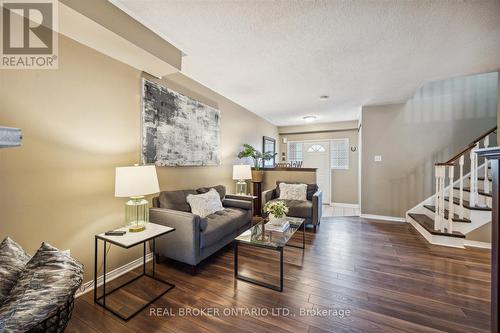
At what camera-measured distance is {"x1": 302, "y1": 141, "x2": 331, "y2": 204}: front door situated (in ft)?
20.0

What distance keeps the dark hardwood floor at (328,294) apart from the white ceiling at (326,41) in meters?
2.53

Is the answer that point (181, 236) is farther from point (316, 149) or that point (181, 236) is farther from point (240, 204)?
point (316, 149)

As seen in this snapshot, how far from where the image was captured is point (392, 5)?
5.51 ft

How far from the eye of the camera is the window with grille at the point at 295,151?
263 inches

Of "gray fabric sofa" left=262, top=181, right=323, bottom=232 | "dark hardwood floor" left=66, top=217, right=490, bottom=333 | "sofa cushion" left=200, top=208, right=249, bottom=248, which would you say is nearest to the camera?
"dark hardwood floor" left=66, top=217, right=490, bottom=333

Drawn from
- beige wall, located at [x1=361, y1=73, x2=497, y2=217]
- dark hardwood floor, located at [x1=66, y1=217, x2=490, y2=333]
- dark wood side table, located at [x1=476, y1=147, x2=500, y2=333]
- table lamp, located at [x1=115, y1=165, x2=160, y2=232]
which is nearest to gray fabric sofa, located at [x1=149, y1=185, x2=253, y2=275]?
Result: dark hardwood floor, located at [x1=66, y1=217, x2=490, y2=333]

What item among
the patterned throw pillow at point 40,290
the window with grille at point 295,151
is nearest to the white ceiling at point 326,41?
the patterned throw pillow at point 40,290

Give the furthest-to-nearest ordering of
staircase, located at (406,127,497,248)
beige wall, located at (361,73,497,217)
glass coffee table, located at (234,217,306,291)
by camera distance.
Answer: beige wall, located at (361,73,497,217) < staircase, located at (406,127,497,248) < glass coffee table, located at (234,217,306,291)

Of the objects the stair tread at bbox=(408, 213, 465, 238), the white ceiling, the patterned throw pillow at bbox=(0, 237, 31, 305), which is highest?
the white ceiling

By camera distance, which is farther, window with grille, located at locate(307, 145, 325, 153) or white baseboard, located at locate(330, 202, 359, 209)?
window with grille, located at locate(307, 145, 325, 153)

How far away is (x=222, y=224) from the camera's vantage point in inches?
98.2

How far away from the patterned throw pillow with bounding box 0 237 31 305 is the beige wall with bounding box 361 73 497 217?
5.17 m

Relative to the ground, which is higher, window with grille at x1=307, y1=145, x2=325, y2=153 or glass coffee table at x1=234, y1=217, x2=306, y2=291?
window with grille at x1=307, y1=145, x2=325, y2=153

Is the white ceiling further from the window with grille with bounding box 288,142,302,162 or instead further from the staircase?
the window with grille with bounding box 288,142,302,162
